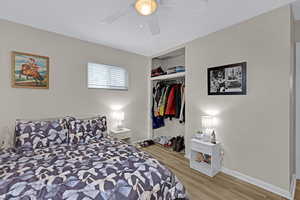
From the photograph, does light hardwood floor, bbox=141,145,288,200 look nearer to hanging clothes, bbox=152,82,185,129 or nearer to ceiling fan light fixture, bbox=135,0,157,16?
hanging clothes, bbox=152,82,185,129

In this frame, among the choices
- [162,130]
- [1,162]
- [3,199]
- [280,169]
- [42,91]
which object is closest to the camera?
[3,199]

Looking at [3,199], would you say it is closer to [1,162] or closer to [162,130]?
[1,162]

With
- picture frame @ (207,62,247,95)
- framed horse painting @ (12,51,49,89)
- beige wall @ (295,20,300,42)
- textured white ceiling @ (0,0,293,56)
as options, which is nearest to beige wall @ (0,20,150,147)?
framed horse painting @ (12,51,49,89)

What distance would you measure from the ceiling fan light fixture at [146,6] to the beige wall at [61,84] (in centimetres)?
178

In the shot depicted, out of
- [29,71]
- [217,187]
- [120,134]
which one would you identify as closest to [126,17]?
[29,71]

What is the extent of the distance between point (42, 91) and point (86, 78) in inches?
30.1

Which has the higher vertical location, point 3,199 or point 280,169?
point 3,199

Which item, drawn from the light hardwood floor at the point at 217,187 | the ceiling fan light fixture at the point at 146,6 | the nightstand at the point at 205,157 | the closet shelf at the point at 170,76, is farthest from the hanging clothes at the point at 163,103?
the ceiling fan light fixture at the point at 146,6

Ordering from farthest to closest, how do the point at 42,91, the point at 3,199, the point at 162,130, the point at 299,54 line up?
1. the point at 162,130
2. the point at 42,91
3. the point at 299,54
4. the point at 3,199

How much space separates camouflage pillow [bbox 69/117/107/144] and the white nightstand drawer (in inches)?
63.1

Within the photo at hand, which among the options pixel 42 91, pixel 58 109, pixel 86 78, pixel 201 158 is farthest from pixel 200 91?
pixel 42 91

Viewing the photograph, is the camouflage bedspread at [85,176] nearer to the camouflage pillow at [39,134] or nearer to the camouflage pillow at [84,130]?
the camouflage pillow at [39,134]

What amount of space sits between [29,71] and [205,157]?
3342 millimetres

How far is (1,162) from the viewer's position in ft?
4.65
